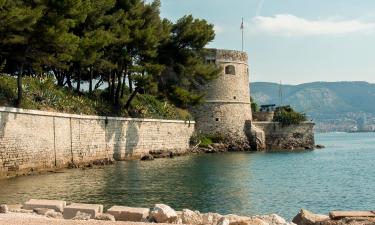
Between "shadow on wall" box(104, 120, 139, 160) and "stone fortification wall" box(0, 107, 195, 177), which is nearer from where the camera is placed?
"stone fortification wall" box(0, 107, 195, 177)

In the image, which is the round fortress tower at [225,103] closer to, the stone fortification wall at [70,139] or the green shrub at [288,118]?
the green shrub at [288,118]

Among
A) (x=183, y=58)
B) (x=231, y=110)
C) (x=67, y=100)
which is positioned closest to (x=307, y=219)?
(x=67, y=100)

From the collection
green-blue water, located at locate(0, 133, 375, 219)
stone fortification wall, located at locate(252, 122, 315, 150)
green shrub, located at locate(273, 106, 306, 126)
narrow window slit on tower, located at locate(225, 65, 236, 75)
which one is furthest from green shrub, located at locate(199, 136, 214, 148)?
green-blue water, located at locate(0, 133, 375, 219)

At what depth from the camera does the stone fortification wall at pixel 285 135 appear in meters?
52.4

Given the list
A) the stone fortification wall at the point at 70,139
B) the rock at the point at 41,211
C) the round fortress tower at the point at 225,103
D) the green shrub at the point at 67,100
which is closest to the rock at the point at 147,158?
the stone fortification wall at the point at 70,139

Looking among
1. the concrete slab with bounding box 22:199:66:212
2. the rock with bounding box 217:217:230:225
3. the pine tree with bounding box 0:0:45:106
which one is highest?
the pine tree with bounding box 0:0:45:106

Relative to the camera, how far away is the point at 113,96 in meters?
37.0

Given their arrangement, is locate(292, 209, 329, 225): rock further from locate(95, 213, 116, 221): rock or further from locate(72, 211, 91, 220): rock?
locate(72, 211, 91, 220): rock

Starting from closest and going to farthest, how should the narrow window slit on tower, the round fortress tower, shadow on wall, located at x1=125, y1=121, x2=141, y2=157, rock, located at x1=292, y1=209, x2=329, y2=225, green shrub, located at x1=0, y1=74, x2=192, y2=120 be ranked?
rock, located at x1=292, y1=209, x2=329, y2=225, green shrub, located at x1=0, y1=74, x2=192, y2=120, shadow on wall, located at x1=125, y1=121, x2=141, y2=157, the round fortress tower, the narrow window slit on tower

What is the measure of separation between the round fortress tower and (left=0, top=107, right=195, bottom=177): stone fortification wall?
6.98 meters

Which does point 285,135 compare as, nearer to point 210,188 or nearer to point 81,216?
point 210,188

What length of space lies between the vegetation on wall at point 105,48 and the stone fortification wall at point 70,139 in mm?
1383

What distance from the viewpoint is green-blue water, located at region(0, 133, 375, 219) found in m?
16.8

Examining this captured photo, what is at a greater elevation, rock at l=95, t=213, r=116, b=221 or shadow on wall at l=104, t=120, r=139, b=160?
shadow on wall at l=104, t=120, r=139, b=160
